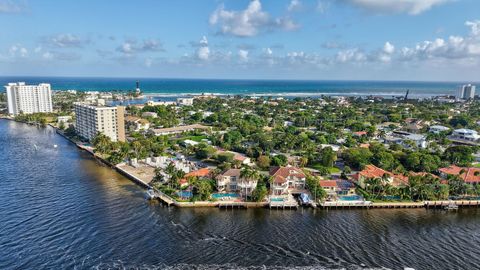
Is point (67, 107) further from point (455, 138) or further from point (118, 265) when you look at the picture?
point (455, 138)

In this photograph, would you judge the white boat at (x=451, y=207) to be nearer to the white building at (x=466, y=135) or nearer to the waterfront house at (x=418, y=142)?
the waterfront house at (x=418, y=142)

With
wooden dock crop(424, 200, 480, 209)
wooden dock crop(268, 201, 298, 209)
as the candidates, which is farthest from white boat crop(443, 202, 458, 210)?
wooden dock crop(268, 201, 298, 209)

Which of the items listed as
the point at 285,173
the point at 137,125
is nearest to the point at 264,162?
the point at 285,173

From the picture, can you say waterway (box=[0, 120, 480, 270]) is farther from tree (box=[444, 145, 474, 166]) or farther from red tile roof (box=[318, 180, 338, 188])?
tree (box=[444, 145, 474, 166])

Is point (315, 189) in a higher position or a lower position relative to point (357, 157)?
lower

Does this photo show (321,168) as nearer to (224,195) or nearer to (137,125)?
(224,195)
